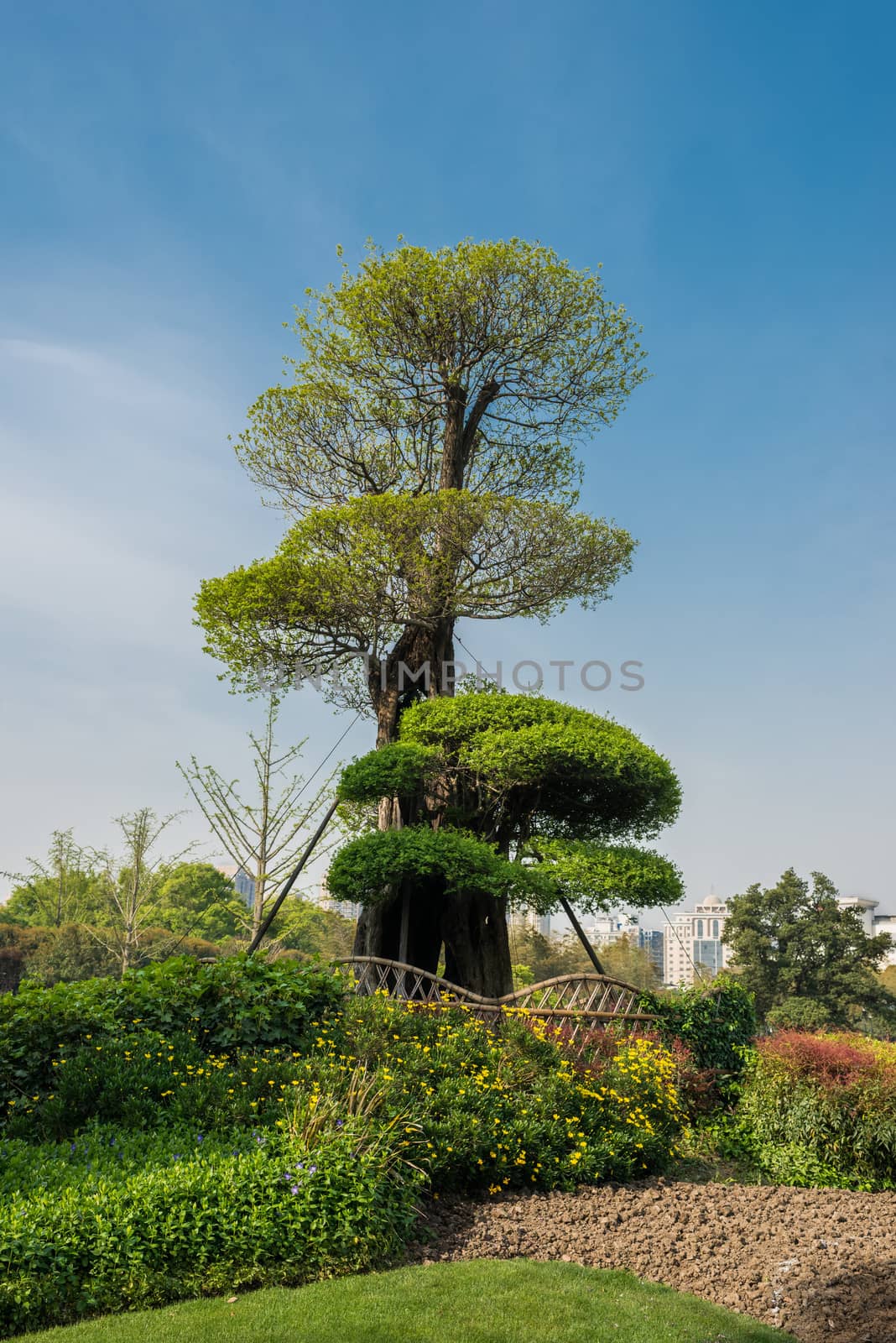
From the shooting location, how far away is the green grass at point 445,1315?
12.9 ft

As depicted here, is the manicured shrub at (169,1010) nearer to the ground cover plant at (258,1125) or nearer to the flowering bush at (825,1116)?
the ground cover plant at (258,1125)

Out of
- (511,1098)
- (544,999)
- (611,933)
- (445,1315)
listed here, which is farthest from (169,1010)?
(611,933)

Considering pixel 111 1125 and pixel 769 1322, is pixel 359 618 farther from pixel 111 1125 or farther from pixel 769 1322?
pixel 769 1322

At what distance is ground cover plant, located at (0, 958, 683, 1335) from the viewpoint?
4414mm

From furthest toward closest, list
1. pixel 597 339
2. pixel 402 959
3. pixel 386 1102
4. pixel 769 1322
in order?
pixel 597 339, pixel 402 959, pixel 386 1102, pixel 769 1322

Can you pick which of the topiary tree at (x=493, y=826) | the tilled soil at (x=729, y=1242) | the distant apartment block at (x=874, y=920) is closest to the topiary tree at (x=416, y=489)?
the topiary tree at (x=493, y=826)

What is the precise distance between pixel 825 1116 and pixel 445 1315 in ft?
14.7

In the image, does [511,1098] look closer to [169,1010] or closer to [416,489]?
[169,1010]

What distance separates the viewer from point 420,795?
38.9ft

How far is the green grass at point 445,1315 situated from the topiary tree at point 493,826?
18.2ft

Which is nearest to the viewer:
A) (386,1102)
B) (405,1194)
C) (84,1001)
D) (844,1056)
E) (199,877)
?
(405,1194)

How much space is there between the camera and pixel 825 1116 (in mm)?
7527

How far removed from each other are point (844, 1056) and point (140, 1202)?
18.5 feet

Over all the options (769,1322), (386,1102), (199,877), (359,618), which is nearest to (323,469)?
(359,618)
